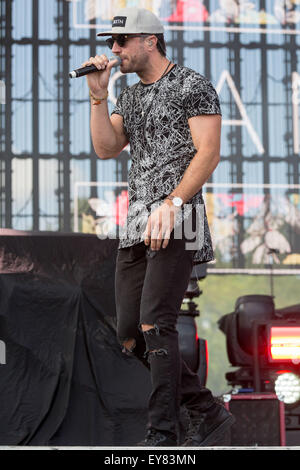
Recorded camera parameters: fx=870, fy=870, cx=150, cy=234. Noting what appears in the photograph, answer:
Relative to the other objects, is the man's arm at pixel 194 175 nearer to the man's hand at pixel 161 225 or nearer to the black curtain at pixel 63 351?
the man's hand at pixel 161 225

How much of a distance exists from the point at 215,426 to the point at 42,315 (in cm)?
158

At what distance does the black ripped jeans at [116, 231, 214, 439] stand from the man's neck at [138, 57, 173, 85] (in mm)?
553

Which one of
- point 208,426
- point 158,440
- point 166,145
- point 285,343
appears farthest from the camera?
point 285,343

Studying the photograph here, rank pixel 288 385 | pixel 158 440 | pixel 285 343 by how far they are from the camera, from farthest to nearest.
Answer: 1. pixel 288 385
2. pixel 285 343
3. pixel 158 440

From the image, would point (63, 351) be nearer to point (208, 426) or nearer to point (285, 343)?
point (208, 426)

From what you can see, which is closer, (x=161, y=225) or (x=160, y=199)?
(x=161, y=225)

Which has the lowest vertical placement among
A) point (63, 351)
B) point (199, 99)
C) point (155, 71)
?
point (63, 351)

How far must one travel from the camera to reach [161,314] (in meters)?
2.64

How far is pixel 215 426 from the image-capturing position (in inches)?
116

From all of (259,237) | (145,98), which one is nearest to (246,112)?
(259,237)

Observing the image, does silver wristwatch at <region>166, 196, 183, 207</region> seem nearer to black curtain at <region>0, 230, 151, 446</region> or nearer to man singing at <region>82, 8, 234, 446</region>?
man singing at <region>82, 8, 234, 446</region>

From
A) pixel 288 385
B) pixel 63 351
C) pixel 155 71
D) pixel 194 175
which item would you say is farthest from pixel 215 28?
pixel 194 175

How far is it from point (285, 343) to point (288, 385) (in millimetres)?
579

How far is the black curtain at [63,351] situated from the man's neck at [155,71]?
1719 millimetres
